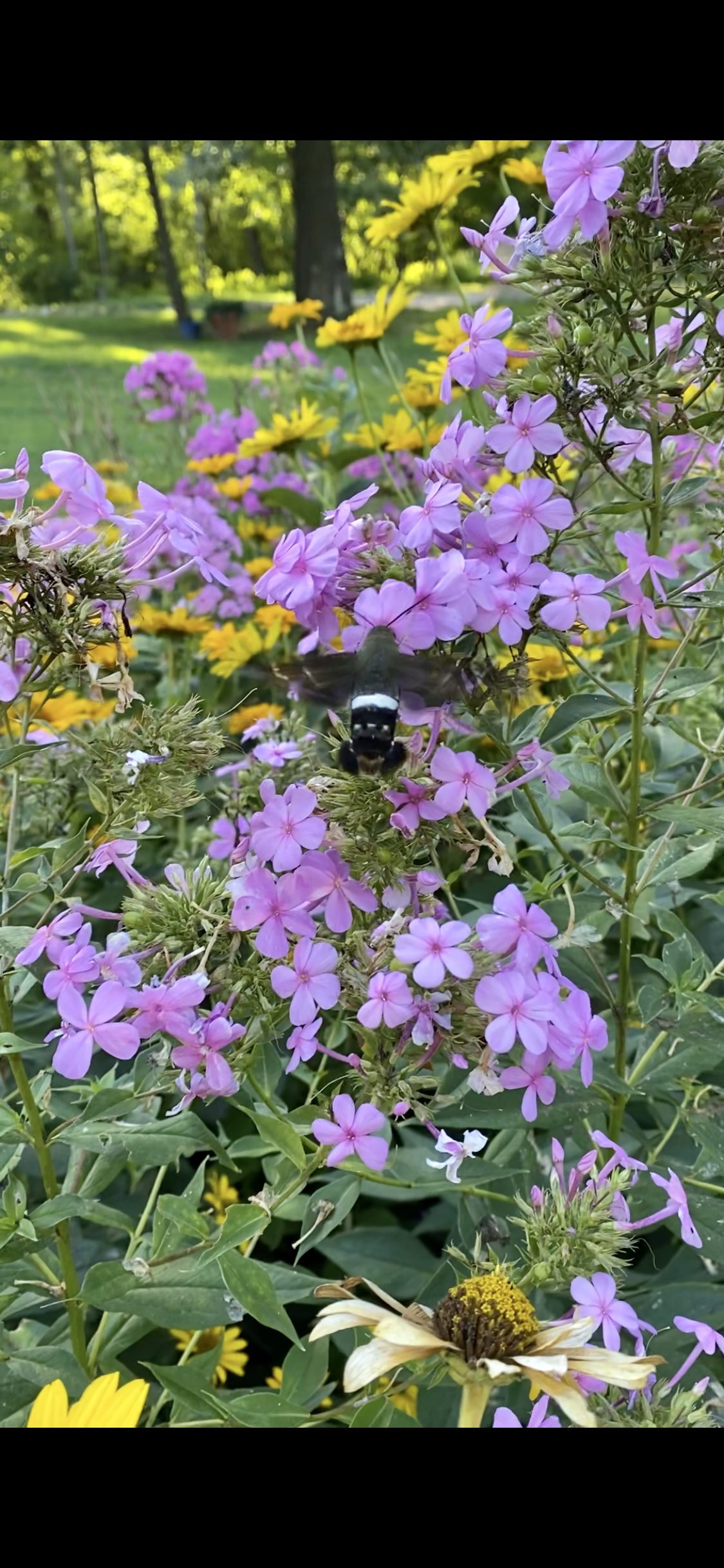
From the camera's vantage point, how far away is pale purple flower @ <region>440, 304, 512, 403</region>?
47.4 inches

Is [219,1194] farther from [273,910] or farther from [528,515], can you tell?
[528,515]

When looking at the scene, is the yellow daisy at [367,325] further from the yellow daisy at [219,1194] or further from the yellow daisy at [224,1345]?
the yellow daisy at [224,1345]

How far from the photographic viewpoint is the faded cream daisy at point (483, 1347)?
78 cm

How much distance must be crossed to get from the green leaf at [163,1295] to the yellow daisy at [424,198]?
2.18 m

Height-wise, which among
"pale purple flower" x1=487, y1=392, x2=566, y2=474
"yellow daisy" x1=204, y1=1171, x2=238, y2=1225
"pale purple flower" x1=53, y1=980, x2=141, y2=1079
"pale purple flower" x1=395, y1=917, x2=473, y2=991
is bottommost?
"yellow daisy" x1=204, y1=1171, x2=238, y2=1225

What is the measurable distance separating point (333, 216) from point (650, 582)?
12.1m

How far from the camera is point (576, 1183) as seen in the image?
3.51ft

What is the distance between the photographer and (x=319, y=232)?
11.9 metres

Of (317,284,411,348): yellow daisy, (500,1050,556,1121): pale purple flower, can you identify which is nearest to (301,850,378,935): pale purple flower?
(500,1050,556,1121): pale purple flower

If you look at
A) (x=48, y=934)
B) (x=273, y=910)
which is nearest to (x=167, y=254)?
(x=48, y=934)

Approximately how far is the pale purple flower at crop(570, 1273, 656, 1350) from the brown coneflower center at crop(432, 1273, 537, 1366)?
0.17 m

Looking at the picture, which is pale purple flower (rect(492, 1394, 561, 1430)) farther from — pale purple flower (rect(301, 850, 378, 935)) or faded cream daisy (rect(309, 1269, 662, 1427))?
pale purple flower (rect(301, 850, 378, 935))

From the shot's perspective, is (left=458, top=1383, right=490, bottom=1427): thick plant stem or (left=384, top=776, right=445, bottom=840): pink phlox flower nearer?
(left=458, top=1383, right=490, bottom=1427): thick plant stem

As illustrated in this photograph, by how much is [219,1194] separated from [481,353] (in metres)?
1.62
